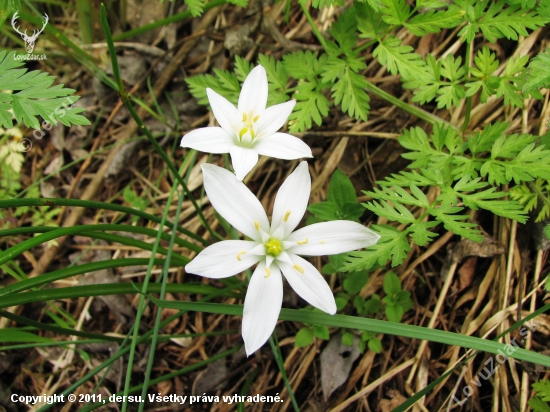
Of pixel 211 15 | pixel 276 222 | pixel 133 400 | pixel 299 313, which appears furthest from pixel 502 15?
pixel 133 400

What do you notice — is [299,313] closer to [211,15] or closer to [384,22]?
[384,22]

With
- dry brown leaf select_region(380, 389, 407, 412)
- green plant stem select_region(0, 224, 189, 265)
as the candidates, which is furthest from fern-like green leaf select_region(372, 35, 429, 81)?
dry brown leaf select_region(380, 389, 407, 412)

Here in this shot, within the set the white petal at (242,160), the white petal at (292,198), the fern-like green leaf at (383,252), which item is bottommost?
the fern-like green leaf at (383,252)

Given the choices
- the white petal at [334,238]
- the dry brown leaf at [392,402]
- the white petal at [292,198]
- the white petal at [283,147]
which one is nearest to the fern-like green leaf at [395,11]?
the white petal at [283,147]

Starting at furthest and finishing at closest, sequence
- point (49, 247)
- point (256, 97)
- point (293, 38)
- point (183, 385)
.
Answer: point (293, 38), point (49, 247), point (183, 385), point (256, 97)

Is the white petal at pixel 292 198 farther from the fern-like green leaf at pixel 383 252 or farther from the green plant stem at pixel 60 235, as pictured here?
the green plant stem at pixel 60 235

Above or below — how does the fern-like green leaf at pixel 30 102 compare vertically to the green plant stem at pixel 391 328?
above
